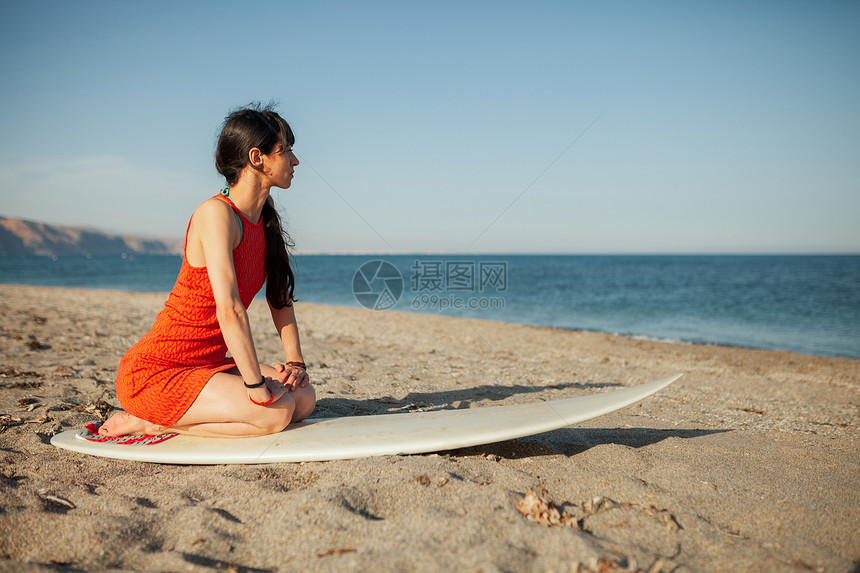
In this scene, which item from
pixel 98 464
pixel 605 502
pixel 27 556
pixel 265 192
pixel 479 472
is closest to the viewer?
pixel 27 556

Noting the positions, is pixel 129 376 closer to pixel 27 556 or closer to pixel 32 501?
pixel 32 501

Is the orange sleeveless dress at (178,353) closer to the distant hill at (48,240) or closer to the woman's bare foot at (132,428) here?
the woman's bare foot at (132,428)

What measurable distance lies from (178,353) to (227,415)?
Result: 1.17 ft

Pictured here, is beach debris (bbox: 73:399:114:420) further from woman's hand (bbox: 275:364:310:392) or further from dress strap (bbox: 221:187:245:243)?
dress strap (bbox: 221:187:245:243)

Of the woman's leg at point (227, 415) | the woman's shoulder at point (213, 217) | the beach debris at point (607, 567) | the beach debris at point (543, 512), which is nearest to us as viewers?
the beach debris at point (607, 567)

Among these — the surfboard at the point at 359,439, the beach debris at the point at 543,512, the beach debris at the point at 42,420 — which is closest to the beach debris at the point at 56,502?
the surfboard at the point at 359,439

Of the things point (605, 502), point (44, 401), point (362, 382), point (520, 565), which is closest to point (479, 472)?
point (605, 502)

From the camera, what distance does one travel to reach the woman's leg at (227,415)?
85.2 inches

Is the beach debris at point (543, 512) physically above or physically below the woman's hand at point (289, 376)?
below

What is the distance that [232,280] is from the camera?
204 cm

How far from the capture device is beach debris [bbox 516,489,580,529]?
1.59m

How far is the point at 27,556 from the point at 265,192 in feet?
5.14

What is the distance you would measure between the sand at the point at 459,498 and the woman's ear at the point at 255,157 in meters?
1.32

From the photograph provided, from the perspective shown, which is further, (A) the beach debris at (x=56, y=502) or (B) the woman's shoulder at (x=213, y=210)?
(B) the woman's shoulder at (x=213, y=210)
